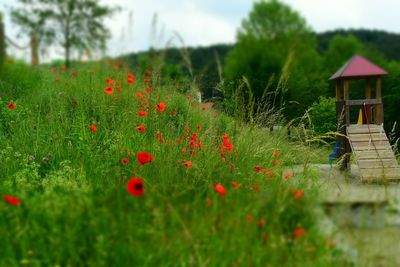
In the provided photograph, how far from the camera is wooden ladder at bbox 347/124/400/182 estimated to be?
6.58 metres

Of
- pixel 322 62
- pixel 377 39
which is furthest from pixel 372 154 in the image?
pixel 377 39

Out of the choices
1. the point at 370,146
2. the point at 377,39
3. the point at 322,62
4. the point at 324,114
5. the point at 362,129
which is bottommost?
the point at 370,146

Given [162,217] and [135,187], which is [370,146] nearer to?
[162,217]

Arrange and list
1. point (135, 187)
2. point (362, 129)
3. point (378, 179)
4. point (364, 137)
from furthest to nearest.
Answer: point (362, 129) < point (364, 137) < point (378, 179) < point (135, 187)

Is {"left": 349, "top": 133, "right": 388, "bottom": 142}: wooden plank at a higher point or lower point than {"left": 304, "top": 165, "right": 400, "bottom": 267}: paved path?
higher

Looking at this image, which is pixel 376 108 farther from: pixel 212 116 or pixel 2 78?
pixel 2 78

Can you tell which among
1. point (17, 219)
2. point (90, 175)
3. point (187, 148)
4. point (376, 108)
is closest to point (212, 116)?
point (187, 148)

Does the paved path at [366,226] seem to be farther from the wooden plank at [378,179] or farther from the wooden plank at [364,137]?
the wooden plank at [364,137]

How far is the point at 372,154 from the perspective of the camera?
704cm

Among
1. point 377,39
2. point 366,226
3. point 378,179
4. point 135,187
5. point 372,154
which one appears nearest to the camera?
point 135,187

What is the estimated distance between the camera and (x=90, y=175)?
14.2ft

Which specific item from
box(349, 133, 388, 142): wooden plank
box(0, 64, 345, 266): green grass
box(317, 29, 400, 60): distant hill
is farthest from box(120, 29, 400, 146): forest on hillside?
box(0, 64, 345, 266): green grass

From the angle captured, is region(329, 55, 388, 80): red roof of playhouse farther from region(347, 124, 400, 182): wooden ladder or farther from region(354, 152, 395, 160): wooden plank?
region(354, 152, 395, 160): wooden plank

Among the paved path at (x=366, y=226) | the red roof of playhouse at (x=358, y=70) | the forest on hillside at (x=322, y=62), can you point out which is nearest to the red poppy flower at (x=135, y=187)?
the paved path at (x=366, y=226)
